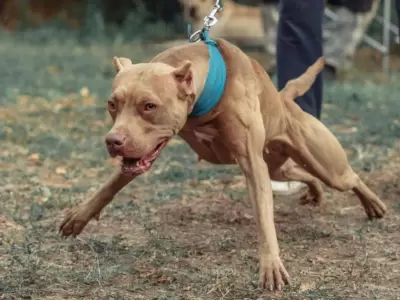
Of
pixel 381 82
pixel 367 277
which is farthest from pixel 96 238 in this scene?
pixel 381 82

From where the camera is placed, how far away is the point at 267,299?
3.21 meters

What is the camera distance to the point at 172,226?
4332 mm

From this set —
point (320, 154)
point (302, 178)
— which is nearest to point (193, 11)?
point (302, 178)

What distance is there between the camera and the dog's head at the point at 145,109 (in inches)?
123

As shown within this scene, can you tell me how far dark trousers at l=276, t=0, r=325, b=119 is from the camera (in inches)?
194

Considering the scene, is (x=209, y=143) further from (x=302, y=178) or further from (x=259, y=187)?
(x=302, y=178)

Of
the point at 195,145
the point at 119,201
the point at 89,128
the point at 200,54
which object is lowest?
the point at 89,128

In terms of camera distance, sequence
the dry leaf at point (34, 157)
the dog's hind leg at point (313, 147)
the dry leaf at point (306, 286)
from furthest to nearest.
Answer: the dry leaf at point (34, 157), the dog's hind leg at point (313, 147), the dry leaf at point (306, 286)

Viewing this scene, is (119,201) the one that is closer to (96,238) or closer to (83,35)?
(96,238)

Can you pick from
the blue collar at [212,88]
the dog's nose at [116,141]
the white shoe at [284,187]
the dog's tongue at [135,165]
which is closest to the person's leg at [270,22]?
the white shoe at [284,187]

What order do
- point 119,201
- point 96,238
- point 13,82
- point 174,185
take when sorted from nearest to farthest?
point 96,238 < point 119,201 < point 174,185 < point 13,82

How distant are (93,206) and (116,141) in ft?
2.79

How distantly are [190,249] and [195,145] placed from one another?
46 cm

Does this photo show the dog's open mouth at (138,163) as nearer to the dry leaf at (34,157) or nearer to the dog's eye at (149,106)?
the dog's eye at (149,106)
